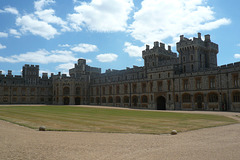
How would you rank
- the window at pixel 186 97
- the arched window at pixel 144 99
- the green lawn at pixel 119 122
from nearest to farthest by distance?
1. the green lawn at pixel 119 122
2. the window at pixel 186 97
3. the arched window at pixel 144 99

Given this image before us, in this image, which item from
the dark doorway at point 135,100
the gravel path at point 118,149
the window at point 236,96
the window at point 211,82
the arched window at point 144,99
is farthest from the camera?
the dark doorway at point 135,100

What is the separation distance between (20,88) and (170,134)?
248 feet

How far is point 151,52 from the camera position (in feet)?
205

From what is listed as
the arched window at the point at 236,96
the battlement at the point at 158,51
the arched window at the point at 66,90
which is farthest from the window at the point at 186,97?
the arched window at the point at 66,90

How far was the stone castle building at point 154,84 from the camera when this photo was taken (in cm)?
4253

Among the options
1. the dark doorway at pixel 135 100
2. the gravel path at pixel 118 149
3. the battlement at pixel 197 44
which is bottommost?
the gravel path at pixel 118 149

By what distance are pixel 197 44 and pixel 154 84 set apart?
14084mm

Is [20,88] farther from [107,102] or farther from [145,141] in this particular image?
[145,141]

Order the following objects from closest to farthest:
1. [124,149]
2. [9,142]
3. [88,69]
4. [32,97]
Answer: [124,149] → [9,142] → [32,97] → [88,69]

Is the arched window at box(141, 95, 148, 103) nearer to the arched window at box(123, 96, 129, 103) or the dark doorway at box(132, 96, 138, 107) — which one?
the dark doorway at box(132, 96, 138, 107)

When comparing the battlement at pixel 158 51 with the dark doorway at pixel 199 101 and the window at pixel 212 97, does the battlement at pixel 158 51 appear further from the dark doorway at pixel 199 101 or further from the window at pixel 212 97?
the window at pixel 212 97

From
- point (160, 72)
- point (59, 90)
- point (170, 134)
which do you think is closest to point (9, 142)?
point (170, 134)

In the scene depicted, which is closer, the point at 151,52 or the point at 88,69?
the point at 151,52

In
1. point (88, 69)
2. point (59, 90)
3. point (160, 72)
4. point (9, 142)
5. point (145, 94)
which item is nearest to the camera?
point (9, 142)
